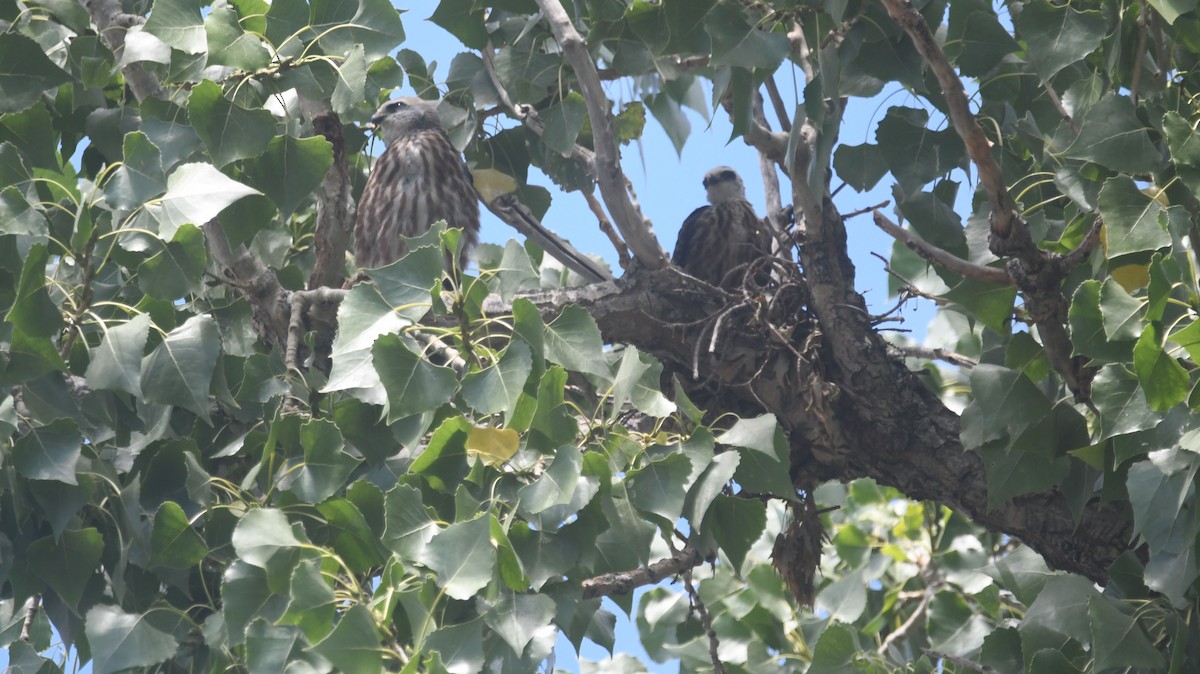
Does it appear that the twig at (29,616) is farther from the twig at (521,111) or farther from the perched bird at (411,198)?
the perched bird at (411,198)

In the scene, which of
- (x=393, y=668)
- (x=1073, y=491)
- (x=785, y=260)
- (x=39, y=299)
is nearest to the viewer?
(x=393, y=668)

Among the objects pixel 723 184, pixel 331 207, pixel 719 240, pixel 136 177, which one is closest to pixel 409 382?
pixel 136 177

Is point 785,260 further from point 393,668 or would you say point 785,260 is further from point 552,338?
point 393,668

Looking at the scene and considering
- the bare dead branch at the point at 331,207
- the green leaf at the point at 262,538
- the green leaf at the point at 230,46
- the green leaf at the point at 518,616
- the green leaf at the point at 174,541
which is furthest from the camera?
the bare dead branch at the point at 331,207

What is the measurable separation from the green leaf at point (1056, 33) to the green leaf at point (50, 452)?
6.23 ft

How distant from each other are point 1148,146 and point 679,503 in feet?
3.65

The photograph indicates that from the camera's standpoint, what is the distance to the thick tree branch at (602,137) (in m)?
2.89

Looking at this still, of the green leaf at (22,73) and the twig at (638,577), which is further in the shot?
the twig at (638,577)

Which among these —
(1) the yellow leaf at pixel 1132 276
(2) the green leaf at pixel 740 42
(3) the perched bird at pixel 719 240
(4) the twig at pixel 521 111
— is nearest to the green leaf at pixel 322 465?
(2) the green leaf at pixel 740 42

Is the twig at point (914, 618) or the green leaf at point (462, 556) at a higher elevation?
the green leaf at point (462, 556)

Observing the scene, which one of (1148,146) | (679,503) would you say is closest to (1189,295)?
(1148,146)

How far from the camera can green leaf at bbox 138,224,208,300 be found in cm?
223

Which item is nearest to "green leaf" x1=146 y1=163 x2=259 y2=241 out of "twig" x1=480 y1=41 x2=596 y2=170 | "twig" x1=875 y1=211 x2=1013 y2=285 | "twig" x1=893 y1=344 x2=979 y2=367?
"twig" x1=480 y1=41 x2=596 y2=170

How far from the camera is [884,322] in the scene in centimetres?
313
